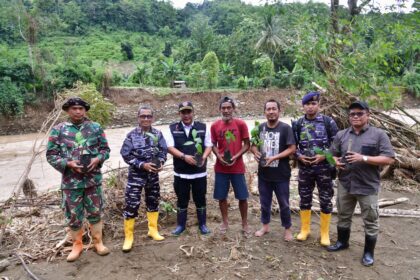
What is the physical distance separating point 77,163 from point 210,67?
→ 884 inches

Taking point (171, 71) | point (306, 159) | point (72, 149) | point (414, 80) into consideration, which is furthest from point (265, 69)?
point (72, 149)

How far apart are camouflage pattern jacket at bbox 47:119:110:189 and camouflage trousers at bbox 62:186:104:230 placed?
75 millimetres

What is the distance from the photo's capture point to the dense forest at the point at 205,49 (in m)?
5.68

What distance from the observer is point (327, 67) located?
6215 mm

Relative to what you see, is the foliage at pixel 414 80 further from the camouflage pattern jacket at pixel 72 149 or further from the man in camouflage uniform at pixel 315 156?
the camouflage pattern jacket at pixel 72 149

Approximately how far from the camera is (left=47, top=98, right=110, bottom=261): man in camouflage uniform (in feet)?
11.0

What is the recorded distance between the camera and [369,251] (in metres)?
3.26

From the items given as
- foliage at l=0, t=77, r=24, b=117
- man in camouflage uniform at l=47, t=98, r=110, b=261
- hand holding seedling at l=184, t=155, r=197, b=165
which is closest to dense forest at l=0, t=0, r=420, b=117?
foliage at l=0, t=77, r=24, b=117

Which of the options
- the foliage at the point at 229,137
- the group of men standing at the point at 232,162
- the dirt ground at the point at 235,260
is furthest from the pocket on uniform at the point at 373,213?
the foliage at the point at 229,137

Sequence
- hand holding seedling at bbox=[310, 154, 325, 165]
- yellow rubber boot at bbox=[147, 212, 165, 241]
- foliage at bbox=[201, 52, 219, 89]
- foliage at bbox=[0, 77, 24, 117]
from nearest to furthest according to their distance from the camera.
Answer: hand holding seedling at bbox=[310, 154, 325, 165], yellow rubber boot at bbox=[147, 212, 165, 241], foliage at bbox=[0, 77, 24, 117], foliage at bbox=[201, 52, 219, 89]

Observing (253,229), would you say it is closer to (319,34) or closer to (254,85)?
(319,34)

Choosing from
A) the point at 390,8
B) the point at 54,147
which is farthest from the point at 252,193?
the point at 390,8

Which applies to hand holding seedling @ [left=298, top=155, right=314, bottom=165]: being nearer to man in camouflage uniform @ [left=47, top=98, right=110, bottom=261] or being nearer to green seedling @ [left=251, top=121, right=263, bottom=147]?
green seedling @ [left=251, top=121, right=263, bottom=147]

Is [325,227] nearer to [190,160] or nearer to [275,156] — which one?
[275,156]
